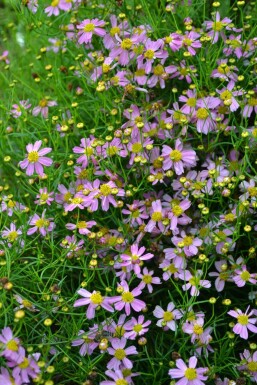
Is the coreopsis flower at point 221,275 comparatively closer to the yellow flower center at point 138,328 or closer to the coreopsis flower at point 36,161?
the yellow flower center at point 138,328

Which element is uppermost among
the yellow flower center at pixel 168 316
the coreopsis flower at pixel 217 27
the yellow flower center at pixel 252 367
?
the coreopsis flower at pixel 217 27

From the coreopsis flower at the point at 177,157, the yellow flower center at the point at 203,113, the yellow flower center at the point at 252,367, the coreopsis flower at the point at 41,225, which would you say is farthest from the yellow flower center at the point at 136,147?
the yellow flower center at the point at 252,367

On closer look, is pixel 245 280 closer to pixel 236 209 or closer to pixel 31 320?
pixel 236 209

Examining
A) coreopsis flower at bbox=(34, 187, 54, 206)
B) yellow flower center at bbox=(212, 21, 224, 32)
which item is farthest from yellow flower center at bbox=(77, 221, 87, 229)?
yellow flower center at bbox=(212, 21, 224, 32)

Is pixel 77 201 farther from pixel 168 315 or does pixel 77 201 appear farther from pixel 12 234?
pixel 168 315

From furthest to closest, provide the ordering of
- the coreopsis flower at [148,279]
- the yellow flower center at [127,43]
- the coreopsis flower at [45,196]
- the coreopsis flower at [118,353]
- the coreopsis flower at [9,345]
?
1. the yellow flower center at [127,43]
2. the coreopsis flower at [45,196]
3. the coreopsis flower at [148,279]
4. the coreopsis flower at [118,353]
5. the coreopsis flower at [9,345]

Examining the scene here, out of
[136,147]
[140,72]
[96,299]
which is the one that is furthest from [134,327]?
[140,72]

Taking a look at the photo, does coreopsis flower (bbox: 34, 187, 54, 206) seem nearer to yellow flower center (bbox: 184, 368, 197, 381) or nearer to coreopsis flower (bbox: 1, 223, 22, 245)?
coreopsis flower (bbox: 1, 223, 22, 245)

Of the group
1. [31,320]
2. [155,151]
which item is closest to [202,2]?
[155,151]
